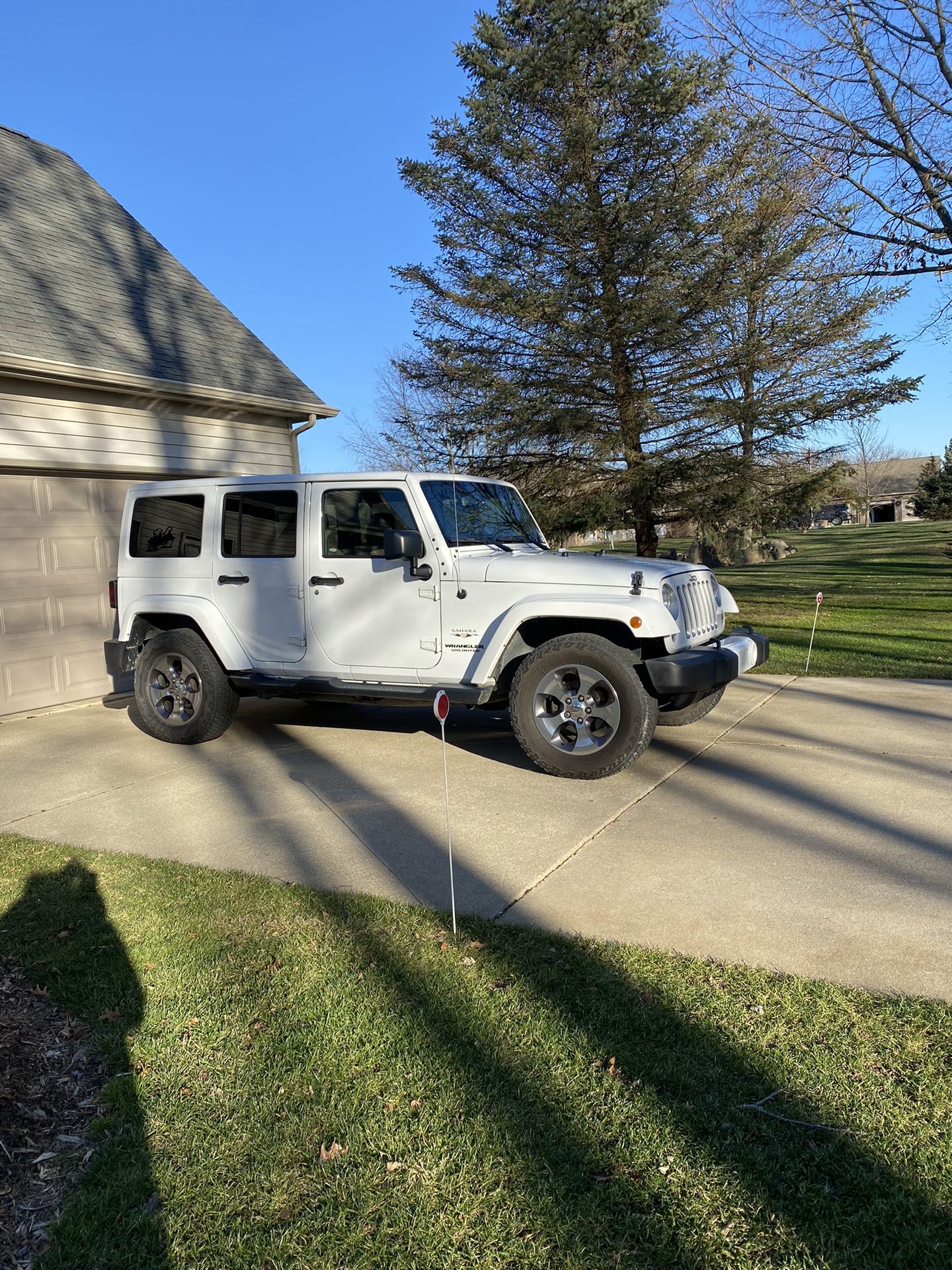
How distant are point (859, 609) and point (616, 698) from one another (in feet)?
38.1

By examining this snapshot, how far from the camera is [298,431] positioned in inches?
457

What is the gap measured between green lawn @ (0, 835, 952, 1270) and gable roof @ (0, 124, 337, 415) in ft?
21.9

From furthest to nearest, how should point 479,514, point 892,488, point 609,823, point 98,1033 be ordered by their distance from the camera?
1. point 892,488
2. point 479,514
3. point 609,823
4. point 98,1033

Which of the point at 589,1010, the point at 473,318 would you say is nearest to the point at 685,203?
the point at 473,318

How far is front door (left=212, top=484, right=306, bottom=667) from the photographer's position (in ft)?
22.2

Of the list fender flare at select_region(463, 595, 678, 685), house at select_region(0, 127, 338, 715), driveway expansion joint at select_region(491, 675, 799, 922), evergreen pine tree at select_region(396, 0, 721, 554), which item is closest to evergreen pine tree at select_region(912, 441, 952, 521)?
evergreen pine tree at select_region(396, 0, 721, 554)

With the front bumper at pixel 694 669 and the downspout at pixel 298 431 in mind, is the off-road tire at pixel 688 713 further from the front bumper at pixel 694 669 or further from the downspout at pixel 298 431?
the downspout at pixel 298 431

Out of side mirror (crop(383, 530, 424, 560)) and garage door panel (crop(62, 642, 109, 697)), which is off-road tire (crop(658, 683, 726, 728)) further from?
garage door panel (crop(62, 642, 109, 697))

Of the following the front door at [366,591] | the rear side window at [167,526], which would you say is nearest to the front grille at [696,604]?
the front door at [366,591]

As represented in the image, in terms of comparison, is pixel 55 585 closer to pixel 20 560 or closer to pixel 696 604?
pixel 20 560

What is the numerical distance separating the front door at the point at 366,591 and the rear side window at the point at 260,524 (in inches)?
8.7

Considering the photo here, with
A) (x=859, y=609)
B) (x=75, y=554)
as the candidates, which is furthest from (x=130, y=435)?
(x=859, y=609)

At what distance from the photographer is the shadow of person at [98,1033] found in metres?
2.24

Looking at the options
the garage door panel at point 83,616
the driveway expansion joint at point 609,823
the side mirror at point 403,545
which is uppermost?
the side mirror at point 403,545
